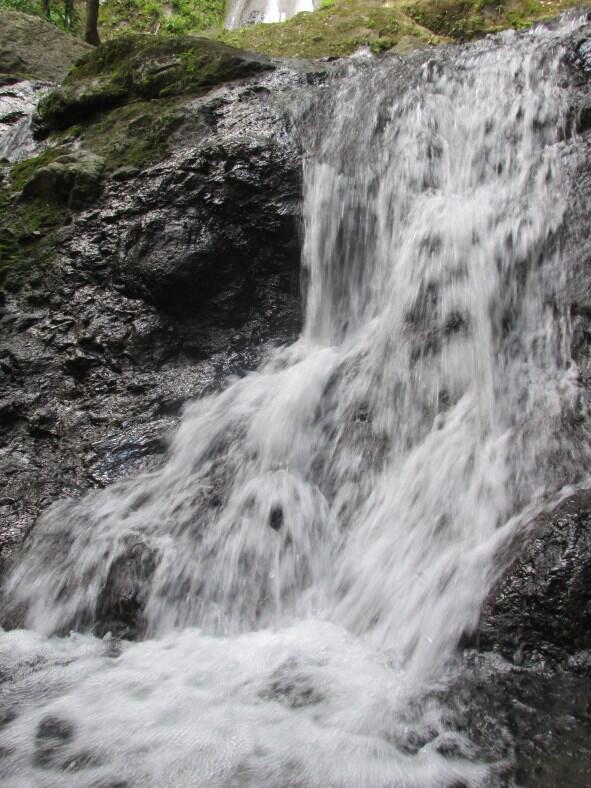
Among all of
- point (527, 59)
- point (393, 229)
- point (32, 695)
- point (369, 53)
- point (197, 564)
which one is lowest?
point (32, 695)

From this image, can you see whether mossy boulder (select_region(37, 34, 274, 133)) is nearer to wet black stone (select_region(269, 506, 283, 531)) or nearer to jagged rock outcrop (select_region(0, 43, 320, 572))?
jagged rock outcrop (select_region(0, 43, 320, 572))

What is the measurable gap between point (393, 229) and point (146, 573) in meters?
3.40

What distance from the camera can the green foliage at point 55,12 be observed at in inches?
671

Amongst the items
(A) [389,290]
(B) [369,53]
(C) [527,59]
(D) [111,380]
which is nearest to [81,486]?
(D) [111,380]

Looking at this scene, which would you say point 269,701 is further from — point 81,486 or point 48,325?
point 48,325

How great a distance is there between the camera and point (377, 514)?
12.7 ft

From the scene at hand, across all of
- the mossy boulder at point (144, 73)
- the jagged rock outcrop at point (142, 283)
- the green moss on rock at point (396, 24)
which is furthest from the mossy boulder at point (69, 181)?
the green moss on rock at point (396, 24)

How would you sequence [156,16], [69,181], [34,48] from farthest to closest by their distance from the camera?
[156,16]
[34,48]
[69,181]

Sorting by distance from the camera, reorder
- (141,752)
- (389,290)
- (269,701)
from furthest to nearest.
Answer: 1. (389,290)
2. (269,701)
3. (141,752)

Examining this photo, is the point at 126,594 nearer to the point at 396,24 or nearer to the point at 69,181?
the point at 69,181

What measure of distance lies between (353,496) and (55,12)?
19.3 meters

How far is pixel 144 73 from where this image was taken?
724 centimetres

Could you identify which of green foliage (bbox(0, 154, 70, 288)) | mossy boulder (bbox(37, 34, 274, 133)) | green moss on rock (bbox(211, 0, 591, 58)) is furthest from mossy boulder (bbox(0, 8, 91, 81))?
green foliage (bbox(0, 154, 70, 288))

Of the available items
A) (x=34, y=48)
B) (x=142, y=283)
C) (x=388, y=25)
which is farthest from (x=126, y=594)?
(x=34, y=48)
